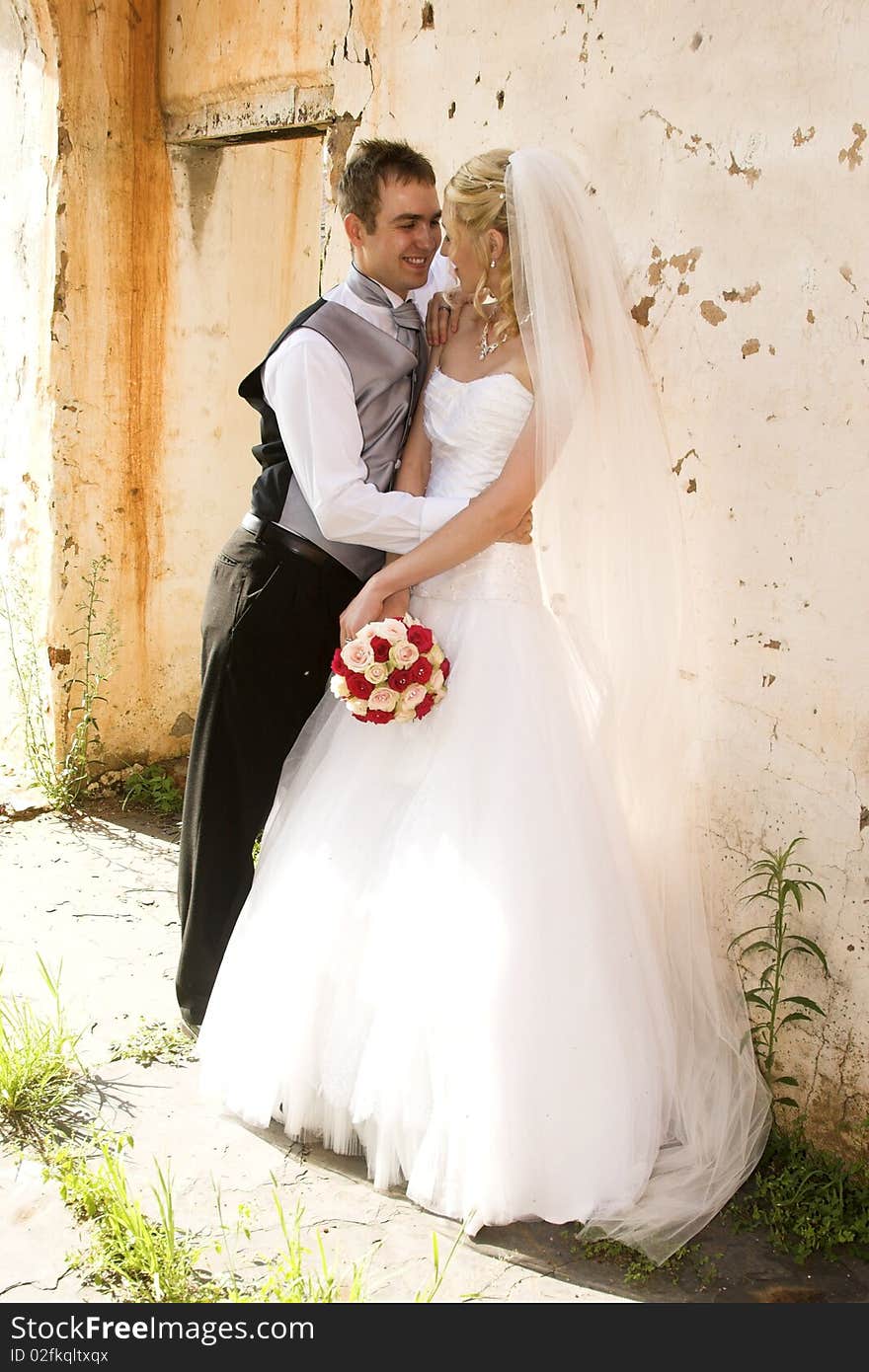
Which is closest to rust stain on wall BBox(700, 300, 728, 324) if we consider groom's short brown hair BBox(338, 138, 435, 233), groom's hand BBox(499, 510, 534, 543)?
groom's hand BBox(499, 510, 534, 543)

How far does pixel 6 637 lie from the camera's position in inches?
226

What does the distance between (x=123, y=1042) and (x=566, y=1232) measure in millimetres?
1451

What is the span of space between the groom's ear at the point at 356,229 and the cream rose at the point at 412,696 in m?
1.18

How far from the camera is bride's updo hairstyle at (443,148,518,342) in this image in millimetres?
3010

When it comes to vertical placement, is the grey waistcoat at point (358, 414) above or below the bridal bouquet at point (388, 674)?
above

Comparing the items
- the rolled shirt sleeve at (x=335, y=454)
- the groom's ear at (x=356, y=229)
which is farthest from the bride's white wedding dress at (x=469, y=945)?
the groom's ear at (x=356, y=229)

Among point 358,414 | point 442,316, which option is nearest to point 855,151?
point 442,316

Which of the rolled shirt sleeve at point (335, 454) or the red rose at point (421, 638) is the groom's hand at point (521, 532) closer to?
the rolled shirt sleeve at point (335, 454)

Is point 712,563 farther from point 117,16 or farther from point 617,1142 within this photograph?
point 117,16

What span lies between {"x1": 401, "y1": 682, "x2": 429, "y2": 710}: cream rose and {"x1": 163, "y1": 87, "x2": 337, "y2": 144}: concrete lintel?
2450 mm

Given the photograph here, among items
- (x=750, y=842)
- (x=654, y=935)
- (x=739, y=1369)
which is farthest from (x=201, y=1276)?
(x=750, y=842)

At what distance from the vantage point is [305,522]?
11.2 ft

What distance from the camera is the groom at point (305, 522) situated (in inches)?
125

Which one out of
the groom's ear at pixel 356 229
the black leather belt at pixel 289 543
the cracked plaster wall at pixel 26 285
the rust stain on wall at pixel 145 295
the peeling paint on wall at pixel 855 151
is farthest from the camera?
the rust stain on wall at pixel 145 295
